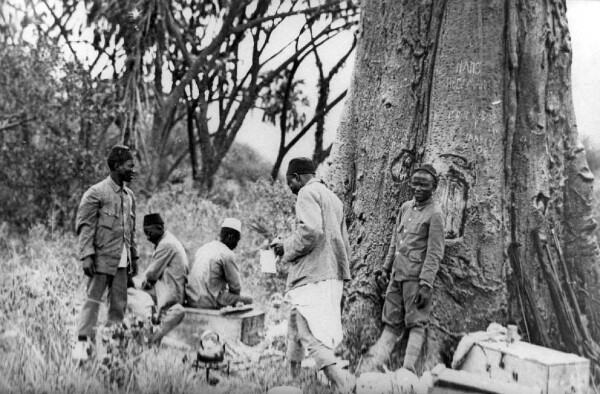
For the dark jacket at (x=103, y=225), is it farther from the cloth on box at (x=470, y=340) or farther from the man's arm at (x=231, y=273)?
the cloth on box at (x=470, y=340)

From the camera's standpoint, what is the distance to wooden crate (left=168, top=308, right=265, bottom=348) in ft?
20.9

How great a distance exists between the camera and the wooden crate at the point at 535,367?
4652 mm

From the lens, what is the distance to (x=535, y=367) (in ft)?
15.4

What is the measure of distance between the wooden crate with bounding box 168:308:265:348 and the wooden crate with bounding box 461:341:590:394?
6.95 feet

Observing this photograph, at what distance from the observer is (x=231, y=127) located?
11.4 metres

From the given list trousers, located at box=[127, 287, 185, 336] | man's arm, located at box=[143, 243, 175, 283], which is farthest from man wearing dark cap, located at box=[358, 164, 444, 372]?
man's arm, located at box=[143, 243, 175, 283]

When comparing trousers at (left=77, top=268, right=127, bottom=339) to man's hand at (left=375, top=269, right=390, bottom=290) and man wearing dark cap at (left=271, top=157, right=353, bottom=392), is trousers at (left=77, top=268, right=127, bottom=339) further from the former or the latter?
man's hand at (left=375, top=269, right=390, bottom=290)

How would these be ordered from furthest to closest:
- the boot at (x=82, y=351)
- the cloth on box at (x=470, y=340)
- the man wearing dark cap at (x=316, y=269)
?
the cloth on box at (x=470, y=340) < the boot at (x=82, y=351) < the man wearing dark cap at (x=316, y=269)

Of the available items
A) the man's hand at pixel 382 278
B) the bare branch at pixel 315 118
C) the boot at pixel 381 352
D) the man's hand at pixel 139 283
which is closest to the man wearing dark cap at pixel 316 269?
the boot at pixel 381 352

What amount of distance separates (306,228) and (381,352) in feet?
4.21

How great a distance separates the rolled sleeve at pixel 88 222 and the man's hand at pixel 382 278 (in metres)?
2.21

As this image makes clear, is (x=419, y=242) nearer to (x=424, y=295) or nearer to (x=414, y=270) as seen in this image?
(x=414, y=270)

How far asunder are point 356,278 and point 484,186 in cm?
125

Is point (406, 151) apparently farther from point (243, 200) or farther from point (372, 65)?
point (243, 200)
